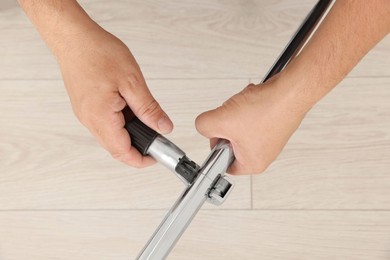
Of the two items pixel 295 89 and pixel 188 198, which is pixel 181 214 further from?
pixel 295 89

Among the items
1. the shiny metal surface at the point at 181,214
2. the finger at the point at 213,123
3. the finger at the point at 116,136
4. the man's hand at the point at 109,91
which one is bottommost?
the shiny metal surface at the point at 181,214

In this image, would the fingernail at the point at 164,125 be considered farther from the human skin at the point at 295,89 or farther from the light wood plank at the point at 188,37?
the light wood plank at the point at 188,37

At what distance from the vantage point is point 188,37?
1069 mm

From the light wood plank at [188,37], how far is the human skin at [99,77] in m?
0.34

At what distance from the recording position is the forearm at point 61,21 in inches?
28.1

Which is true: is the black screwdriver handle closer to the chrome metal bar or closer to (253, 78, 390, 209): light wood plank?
the chrome metal bar

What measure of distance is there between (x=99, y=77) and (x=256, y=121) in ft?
0.58

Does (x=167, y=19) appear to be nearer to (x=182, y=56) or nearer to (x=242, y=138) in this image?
(x=182, y=56)

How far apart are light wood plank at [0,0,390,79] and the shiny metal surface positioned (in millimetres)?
420

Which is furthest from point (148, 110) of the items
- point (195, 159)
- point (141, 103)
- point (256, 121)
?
point (195, 159)

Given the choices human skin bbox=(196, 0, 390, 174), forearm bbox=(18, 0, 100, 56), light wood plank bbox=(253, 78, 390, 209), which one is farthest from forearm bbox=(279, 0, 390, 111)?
light wood plank bbox=(253, 78, 390, 209)

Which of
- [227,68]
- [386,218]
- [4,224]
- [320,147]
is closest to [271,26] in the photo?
[227,68]

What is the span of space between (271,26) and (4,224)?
549mm

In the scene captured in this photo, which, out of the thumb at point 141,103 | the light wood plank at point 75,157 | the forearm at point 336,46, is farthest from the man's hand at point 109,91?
the light wood plank at point 75,157
